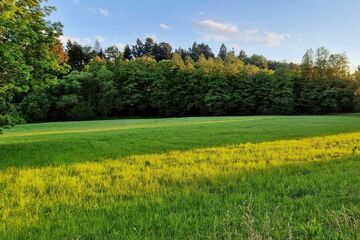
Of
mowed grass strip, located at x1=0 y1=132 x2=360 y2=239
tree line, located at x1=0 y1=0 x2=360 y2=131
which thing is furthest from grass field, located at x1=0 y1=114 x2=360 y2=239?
tree line, located at x1=0 y1=0 x2=360 y2=131

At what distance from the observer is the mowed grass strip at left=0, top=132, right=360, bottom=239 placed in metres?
5.32

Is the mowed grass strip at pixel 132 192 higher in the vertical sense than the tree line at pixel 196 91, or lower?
lower

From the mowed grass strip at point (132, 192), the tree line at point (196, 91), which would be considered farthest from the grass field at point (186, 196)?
the tree line at point (196, 91)

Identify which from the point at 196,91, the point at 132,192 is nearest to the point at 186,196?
the point at 132,192

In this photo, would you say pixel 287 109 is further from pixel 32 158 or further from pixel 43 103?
pixel 32 158

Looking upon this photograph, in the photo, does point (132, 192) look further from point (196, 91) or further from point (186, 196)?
point (196, 91)

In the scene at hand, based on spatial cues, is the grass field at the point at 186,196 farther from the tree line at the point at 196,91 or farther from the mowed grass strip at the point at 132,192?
the tree line at the point at 196,91

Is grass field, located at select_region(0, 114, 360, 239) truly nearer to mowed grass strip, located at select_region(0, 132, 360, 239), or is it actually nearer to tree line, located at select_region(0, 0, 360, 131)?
mowed grass strip, located at select_region(0, 132, 360, 239)

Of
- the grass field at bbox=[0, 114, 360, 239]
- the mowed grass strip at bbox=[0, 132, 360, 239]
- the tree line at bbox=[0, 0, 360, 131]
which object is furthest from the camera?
the tree line at bbox=[0, 0, 360, 131]

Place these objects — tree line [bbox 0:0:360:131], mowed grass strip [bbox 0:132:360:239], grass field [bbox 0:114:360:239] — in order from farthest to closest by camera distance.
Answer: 1. tree line [bbox 0:0:360:131]
2. mowed grass strip [bbox 0:132:360:239]
3. grass field [bbox 0:114:360:239]

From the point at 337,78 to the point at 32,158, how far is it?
75952mm

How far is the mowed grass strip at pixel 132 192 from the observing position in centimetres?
532

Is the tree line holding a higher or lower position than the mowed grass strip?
higher

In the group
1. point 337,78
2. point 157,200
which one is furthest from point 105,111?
point 157,200
